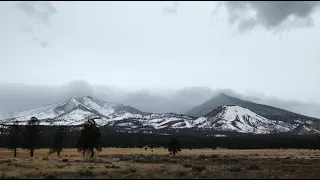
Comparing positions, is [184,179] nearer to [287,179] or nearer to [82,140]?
[287,179]

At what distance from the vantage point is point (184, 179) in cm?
3459

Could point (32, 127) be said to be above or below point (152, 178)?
above

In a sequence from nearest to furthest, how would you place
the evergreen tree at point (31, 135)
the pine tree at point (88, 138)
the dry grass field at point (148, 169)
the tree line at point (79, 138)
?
the dry grass field at point (148, 169) → the pine tree at point (88, 138) → the tree line at point (79, 138) → the evergreen tree at point (31, 135)

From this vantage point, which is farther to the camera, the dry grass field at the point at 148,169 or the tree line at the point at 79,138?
the tree line at the point at 79,138

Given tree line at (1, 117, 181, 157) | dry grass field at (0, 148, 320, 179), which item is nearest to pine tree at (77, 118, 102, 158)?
tree line at (1, 117, 181, 157)

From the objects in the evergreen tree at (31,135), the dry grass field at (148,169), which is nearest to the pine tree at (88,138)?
the dry grass field at (148,169)

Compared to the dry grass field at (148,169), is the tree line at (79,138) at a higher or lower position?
higher

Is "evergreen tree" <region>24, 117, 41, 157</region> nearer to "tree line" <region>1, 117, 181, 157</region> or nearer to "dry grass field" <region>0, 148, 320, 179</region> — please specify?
"tree line" <region>1, 117, 181, 157</region>

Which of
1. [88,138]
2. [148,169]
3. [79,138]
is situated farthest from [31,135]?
[148,169]

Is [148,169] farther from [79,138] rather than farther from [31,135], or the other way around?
[31,135]

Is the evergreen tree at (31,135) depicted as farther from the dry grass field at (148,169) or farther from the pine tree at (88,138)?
the dry grass field at (148,169)

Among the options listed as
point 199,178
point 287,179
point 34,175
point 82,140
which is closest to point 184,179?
point 199,178

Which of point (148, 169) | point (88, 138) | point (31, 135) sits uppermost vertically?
point (31, 135)

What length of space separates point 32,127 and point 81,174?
60600 mm
